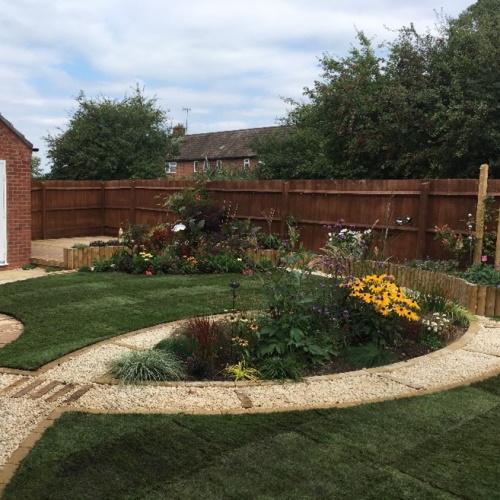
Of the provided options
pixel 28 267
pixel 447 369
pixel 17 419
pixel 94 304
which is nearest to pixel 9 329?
pixel 94 304

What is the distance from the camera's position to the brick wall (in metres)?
12.6

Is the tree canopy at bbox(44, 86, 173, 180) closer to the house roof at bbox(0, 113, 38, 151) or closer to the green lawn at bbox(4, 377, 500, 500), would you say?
the house roof at bbox(0, 113, 38, 151)

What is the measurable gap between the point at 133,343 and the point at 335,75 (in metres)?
17.3

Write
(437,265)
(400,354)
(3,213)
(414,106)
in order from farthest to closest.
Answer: (414,106) → (3,213) → (437,265) → (400,354)

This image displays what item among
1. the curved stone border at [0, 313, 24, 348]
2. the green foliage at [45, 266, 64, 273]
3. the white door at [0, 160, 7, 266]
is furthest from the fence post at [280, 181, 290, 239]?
the curved stone border at [0, 313, 24, 348]

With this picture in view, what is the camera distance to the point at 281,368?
→ 5043 mm

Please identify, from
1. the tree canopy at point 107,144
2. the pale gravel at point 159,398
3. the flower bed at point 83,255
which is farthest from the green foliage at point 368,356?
the tree canopy at point 107,144

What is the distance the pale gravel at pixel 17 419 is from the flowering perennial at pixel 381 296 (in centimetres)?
291

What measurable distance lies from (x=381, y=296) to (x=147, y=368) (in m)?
2.26

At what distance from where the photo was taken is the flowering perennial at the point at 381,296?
5.55 m

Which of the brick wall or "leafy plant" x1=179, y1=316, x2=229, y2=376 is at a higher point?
the brick wall

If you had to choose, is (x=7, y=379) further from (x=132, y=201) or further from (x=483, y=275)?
(x=132, y=201)

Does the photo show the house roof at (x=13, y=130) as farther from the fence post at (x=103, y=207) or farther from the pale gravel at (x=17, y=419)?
the pale gravel at (x=17, y=419)

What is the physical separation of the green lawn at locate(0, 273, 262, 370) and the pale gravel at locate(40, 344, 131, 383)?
221 mm
